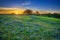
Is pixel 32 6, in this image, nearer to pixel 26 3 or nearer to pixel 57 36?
pixel 26 3

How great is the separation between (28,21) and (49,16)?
0.41 metres

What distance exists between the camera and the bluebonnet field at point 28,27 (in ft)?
6.23

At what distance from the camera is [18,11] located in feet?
6.59

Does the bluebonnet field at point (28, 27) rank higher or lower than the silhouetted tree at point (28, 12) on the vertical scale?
lower

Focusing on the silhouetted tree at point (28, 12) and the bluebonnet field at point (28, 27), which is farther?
the silhouetted tree at point (28, 12)

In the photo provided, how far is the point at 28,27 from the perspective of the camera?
77.5 inches

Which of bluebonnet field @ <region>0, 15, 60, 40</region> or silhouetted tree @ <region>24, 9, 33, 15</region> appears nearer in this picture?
bluebonnet field @ <region>0, 15, 60, 40</region>

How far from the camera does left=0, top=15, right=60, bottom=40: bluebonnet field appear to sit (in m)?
1.90

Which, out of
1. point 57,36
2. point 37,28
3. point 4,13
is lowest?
point 57,36

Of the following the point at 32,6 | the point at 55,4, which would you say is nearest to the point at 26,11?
the point at 32,6

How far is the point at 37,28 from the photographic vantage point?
198cm

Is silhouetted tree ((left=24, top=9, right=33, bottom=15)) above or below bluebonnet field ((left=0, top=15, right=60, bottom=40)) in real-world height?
above

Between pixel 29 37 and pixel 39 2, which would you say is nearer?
pixel 29 37

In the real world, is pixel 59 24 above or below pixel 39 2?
below
